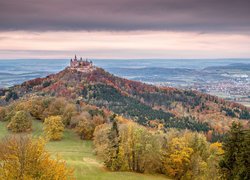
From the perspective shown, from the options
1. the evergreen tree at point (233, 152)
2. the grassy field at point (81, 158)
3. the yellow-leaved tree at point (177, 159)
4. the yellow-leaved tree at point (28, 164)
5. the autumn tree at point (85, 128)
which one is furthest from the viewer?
the autumn tree at point (85, 128)

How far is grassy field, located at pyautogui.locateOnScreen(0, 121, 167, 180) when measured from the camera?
5400 cm

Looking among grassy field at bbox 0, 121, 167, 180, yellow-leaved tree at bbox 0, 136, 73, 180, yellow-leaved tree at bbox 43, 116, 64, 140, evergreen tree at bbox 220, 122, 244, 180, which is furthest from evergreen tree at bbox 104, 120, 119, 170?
yellow-leaved tree at bbox 43, 116, 64, 140

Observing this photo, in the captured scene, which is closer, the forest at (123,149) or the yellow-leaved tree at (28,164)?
the yellow-leaved tree at (28,164)

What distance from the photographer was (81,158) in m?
75.1

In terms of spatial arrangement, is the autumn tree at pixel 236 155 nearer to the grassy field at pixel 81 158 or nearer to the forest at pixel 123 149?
the forest at pixel 123 149

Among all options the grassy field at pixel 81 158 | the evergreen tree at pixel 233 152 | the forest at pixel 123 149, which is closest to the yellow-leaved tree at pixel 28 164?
the forest at pixel 123 149

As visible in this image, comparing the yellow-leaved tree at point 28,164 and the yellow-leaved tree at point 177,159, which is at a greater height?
the yellow-leaved tree at point 28,164

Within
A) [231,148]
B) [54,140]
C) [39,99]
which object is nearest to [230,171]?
[231,148]

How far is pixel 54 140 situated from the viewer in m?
103

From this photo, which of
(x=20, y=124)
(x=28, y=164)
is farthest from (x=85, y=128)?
(x=28, y=164)

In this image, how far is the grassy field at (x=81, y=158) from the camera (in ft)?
177

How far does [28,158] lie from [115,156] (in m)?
34.5

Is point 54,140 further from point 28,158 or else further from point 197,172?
point 28,158

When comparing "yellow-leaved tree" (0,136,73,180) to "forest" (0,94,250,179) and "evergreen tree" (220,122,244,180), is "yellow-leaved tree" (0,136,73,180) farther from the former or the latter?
"evergreen tree" (220,122,244,180)
